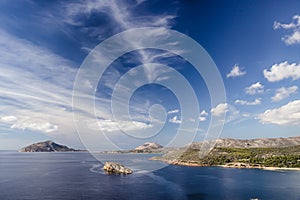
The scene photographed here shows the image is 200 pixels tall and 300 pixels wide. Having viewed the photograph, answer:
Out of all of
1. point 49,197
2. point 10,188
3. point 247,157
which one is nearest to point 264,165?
point 247,157

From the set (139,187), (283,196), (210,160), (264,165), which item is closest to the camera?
(283,196)

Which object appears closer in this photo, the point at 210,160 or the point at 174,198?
the point at 174,198

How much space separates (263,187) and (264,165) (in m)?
82.2

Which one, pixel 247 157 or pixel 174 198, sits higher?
pixel 247 157

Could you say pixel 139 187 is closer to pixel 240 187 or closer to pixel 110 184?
pixel 110 184

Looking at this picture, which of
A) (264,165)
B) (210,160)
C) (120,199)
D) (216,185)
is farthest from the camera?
(210,160)

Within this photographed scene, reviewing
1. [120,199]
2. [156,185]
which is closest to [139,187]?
[156,185]

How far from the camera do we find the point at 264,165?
16688cm

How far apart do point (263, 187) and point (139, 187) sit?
171 ft

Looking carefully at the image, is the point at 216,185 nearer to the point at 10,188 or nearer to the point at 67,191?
the point at 67,191

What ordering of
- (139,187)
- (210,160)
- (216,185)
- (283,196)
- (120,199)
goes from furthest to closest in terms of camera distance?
(210,160), (216,185), (139,187), (283,196), (120,199)

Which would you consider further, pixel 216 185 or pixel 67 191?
A: pixel 216 185

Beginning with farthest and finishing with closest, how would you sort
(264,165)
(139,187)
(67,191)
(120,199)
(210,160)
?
(210,160)
(264,165)
(139,187)
(67,191)
(120,199)

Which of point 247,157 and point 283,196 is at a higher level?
point 247,157
